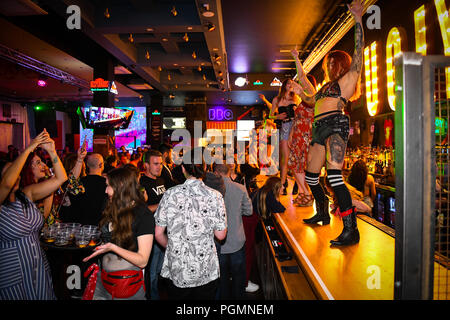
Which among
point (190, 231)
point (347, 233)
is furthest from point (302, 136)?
point (190, 231)

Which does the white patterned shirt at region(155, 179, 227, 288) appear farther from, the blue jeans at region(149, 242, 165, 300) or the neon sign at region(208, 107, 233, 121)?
the neon sign at region(208, 107, 233, 121)

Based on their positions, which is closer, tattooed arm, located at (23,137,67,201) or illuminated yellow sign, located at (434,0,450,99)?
tattooed arm, located at (23,137,67,201)

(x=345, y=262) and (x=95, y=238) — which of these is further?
(x=95, y=238)

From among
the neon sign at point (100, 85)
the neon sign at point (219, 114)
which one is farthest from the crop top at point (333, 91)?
the neon sign at point (219, 114)

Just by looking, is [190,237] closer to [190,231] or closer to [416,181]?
[190,231]

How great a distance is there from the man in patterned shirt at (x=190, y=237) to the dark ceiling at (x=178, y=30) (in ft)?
14.7

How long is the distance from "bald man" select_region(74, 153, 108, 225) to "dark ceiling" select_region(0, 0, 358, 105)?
3854 millimetres

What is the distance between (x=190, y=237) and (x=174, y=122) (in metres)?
16.4

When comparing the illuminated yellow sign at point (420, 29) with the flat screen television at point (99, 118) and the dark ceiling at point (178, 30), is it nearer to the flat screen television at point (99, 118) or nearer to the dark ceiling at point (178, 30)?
the dark ceiling at point (178, 30)

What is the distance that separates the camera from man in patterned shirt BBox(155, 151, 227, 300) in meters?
2.28

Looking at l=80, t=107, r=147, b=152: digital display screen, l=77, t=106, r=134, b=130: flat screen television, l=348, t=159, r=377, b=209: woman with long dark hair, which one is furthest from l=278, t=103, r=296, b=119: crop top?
l=80, t=107, r=147, b=152: digital display screen

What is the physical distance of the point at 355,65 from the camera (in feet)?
8.10

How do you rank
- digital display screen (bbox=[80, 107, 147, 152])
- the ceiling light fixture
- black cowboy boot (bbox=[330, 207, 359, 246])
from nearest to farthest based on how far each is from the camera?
black cowboy boot (bbox=[330, 207, 359, 246]), the ceiling light fixture, digital display screen (bbox=[80, 107, 147, 152])
